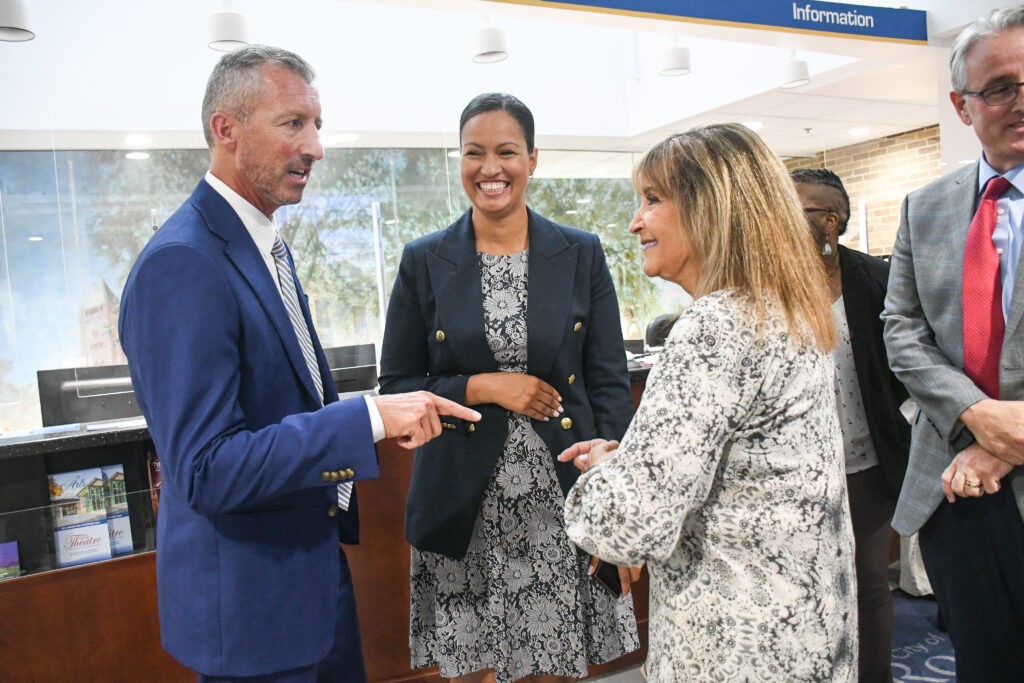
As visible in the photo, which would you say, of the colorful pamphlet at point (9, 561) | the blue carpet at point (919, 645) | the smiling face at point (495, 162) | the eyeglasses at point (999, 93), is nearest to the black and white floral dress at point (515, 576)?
the smiling face at point (495, 162)

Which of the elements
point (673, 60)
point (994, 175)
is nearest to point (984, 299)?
point (994, 175)

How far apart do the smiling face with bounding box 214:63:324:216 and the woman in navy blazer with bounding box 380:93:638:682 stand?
0.57 meters

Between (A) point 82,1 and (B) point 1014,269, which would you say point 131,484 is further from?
(A) point 82,1

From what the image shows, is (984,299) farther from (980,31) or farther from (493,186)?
(493,186)

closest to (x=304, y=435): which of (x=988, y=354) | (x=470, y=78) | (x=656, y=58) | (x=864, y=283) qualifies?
(x=988, y=354)

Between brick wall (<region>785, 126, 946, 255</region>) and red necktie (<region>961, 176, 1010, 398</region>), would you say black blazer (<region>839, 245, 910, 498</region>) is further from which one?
brick wall (<region>785, 126, 946, 255</region>)

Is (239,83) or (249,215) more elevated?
(239,83)

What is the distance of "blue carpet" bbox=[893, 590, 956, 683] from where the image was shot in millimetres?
3031

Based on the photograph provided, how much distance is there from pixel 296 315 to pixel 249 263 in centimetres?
15

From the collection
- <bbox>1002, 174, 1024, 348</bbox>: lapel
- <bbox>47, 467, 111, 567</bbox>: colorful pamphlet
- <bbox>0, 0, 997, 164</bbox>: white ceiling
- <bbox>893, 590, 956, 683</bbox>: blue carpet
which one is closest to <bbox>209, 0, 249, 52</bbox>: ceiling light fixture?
<bbox>0, 0, 997, 164</bbox>: white ceiling

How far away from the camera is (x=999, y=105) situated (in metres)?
1.77

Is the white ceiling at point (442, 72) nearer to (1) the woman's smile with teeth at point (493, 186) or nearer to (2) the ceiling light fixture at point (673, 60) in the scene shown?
(2) the ceiling light fixture at point (673, 60)

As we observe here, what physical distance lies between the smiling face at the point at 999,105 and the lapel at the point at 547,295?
0.96 meters

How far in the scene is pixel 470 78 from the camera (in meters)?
7.45
